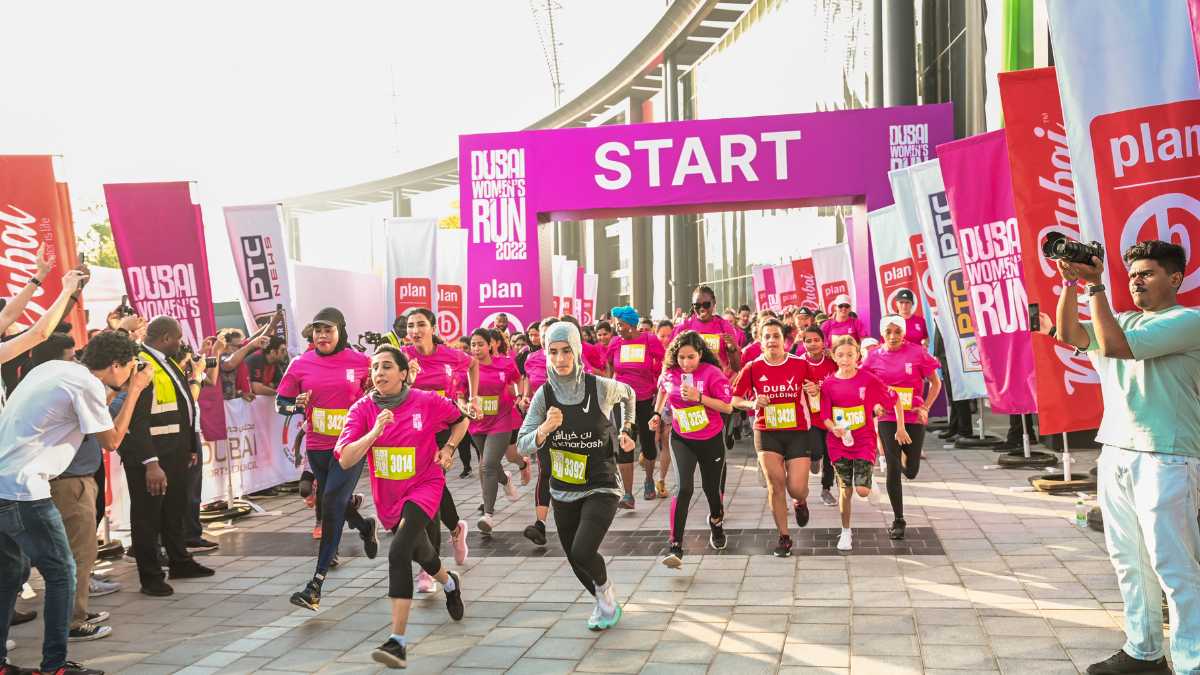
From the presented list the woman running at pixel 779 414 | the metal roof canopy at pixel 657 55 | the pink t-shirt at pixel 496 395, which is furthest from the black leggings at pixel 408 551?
the metal roof canopy at pixel 657 55

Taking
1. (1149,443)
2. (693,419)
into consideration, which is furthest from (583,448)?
(1149,443)

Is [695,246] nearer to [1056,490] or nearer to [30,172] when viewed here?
[1056,490]

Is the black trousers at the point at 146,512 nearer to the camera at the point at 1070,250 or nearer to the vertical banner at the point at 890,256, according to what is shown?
the camera at the point at 1070,250

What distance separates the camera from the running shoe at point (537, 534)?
821 cm

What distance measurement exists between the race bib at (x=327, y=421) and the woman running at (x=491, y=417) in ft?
5.32

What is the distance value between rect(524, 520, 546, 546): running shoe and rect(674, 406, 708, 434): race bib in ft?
4.87

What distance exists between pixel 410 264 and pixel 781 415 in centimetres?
995

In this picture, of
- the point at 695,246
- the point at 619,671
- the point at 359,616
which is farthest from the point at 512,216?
the point at 695,246

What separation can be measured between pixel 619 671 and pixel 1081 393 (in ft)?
13.4

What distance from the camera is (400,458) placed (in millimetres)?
5984

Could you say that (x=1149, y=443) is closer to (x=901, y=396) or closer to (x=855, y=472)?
(x=855, y=472)

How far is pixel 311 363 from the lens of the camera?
7.88 metres

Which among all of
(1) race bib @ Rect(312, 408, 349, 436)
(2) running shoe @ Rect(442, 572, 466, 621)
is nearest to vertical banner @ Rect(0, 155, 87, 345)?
(1) race bib @ Rect(312, 408, 349, 436)

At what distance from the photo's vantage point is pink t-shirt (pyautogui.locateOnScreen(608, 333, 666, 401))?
1089 centimetres
